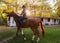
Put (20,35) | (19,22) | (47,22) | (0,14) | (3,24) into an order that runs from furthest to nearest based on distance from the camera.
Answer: (47,22)
(3,24)
(20,35)
(19,22)
(0,14)

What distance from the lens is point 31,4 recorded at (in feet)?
95.6

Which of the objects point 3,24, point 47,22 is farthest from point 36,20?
point 47,22

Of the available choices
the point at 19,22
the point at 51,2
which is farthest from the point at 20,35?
the point at 51,2

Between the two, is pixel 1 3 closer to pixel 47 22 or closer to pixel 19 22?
pixel 19 22

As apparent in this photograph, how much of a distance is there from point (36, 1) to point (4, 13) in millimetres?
16485

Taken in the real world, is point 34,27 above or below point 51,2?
below

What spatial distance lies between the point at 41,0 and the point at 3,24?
348 inches

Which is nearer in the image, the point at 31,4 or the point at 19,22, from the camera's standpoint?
the point at 19,22

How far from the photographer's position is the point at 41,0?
94.1 feet

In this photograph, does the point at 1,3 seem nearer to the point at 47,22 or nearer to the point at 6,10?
the point at 6,10

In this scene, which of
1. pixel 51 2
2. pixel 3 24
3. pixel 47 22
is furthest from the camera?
pixel 47 22

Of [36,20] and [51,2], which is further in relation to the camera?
[51,2]

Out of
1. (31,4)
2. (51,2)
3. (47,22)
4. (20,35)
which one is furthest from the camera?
(47,22)

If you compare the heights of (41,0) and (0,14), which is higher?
(41,0)
